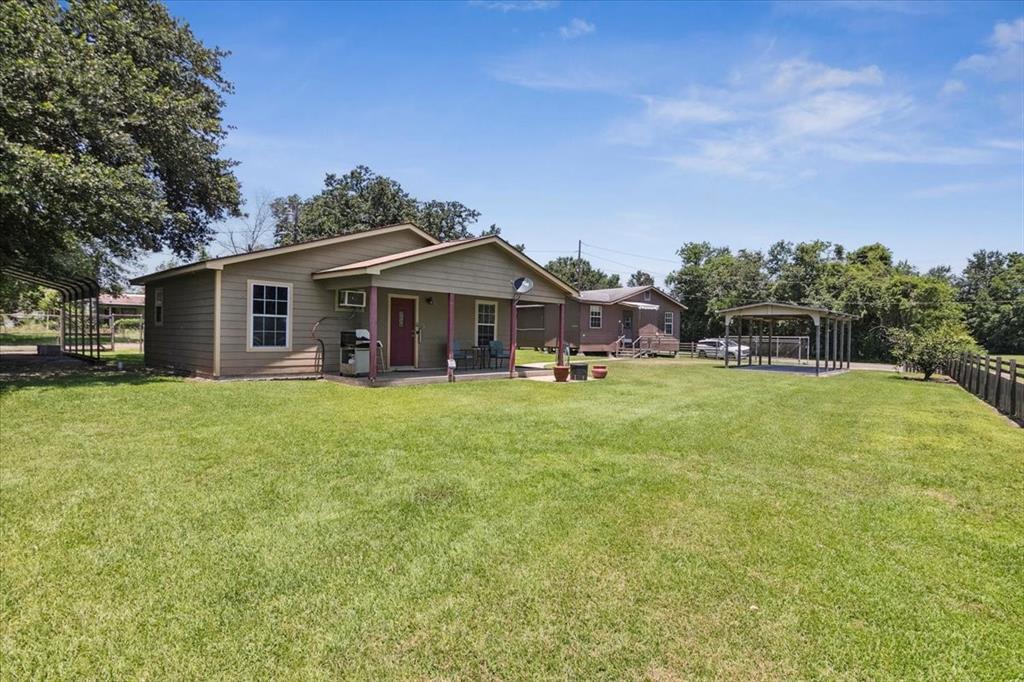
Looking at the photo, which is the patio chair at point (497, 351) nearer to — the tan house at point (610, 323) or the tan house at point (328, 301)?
the tan house at point (328, 301)

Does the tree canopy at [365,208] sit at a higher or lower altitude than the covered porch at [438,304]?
higher

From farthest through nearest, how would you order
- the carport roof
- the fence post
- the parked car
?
the parked car < the carport roof < the fence post

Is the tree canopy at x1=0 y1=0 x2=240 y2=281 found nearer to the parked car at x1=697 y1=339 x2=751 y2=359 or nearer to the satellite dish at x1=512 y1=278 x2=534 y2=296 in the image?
the satellite dish at x1=512 y1=278 x2=534 y2=296

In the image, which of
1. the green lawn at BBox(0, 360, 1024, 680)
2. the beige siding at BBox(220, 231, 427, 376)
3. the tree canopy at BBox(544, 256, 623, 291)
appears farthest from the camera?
the tree canopy at BBox(544, 256, 623, 291)

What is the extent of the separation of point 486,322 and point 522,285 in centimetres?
248

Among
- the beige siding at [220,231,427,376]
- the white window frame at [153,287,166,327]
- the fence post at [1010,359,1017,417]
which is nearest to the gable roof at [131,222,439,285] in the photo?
the beige siding at [220,231,427,376]

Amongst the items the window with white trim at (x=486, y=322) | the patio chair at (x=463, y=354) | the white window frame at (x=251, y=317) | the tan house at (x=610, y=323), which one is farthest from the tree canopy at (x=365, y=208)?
the white window frame at (x=251, y=317)

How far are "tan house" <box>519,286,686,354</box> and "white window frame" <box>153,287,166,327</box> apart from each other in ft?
57.1

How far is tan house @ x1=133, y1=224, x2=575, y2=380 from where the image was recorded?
11.6 m

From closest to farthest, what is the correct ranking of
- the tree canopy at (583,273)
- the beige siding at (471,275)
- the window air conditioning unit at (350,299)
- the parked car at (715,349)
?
1. the beige siding at (471,275)
2. the window air conditioning unit at (350,299)
3. the parked car at (715,349)
4. the tree canopy at (583,273)

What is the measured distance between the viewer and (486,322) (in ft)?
53.6

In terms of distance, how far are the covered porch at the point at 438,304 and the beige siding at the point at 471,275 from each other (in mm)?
23

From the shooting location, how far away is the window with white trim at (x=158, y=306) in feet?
46.1

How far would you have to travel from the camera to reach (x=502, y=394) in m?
10.7
